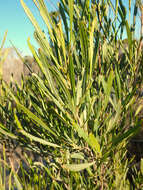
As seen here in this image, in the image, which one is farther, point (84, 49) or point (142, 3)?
point (142, 3)

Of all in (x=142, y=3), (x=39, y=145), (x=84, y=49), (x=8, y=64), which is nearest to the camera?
(x=84, y=49)

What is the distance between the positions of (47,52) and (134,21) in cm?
19

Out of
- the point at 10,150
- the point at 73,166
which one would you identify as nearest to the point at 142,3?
the point at 73,166

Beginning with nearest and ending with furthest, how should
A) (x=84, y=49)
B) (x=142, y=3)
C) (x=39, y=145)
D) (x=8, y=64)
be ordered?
(x=84, y=49) → (x=142, y=3) → (x=39, y=145) → (x=8, y=64)

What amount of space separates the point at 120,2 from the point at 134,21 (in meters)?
0.07

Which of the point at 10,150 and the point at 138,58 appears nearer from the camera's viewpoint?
the point at 138,58

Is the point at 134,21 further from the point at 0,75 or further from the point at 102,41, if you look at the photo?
the point at 0,75

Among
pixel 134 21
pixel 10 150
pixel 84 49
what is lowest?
pixel 10 150

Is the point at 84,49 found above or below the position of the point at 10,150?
above

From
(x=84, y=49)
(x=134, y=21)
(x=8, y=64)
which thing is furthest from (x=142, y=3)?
(x=8, y=64)

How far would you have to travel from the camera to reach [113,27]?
0.29 m

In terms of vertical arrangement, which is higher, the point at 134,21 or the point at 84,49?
the point at 134,21

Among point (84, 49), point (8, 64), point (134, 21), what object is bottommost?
point (84, 49)

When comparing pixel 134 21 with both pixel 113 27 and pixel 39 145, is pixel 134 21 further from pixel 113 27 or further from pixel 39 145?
pixel 39 145
